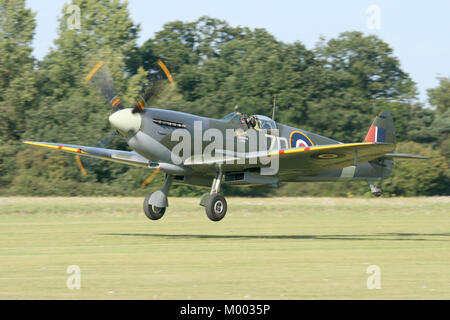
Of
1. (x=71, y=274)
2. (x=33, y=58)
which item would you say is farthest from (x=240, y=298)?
(x=33, y=58)

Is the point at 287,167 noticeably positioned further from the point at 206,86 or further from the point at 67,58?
the point at 67,58

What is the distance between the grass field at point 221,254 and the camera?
27.0 ft

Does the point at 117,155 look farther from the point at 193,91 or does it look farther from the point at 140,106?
the point at 193,91

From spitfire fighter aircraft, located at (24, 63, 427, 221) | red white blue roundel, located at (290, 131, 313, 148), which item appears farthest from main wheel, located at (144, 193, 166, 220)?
red white blue roundel, located at (290, 131, 313, 148)

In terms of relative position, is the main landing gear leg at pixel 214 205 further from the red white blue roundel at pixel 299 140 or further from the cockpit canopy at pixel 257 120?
the red white blue roundel at pixel 299 140

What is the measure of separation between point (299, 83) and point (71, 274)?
3977 cm

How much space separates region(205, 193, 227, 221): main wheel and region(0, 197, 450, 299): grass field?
0.52 meters

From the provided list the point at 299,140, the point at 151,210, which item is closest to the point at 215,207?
the point at 151,210

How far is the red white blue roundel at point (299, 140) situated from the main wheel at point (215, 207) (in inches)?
112

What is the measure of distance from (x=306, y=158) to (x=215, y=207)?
7.98 feet

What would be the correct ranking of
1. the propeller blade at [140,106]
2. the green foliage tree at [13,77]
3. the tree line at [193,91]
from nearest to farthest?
1. the propeller blade at [140,106]
2. the tree line at [193,91]
3. the green foliage tree at [13,77]

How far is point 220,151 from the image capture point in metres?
16.5

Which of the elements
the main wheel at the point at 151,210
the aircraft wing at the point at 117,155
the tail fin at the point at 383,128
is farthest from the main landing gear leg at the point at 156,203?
the tail fin at the point at 383,128

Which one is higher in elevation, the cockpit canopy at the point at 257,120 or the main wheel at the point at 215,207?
the cockpit canopy at the point at 257,120
